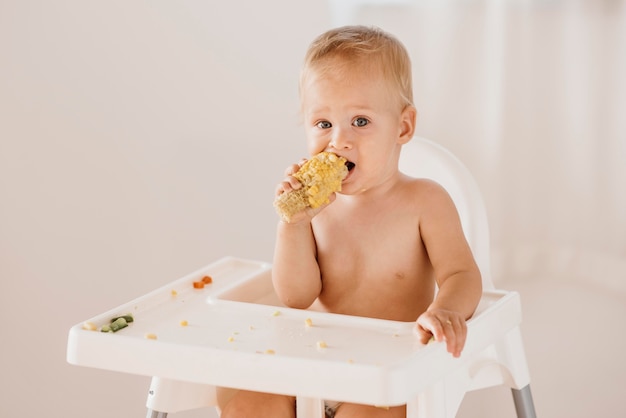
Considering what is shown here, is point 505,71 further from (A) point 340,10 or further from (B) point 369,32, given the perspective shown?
(B) point 369,32

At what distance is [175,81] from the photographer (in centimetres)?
218

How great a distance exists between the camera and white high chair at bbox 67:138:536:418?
3.66ft

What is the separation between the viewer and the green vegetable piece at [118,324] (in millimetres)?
1259

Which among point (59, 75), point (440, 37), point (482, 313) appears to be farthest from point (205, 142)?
point (482, 313)

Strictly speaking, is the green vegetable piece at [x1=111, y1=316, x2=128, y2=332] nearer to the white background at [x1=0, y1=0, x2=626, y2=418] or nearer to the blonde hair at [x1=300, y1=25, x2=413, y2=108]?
the blonde hair at [x1=300, y1=25, x2=413, y2=108]

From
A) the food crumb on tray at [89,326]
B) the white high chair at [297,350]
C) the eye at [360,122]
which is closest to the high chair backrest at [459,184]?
the white high chair at [297,350]

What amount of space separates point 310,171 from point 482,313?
28 centimetres

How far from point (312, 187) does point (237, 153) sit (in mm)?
865

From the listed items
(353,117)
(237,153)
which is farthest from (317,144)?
(237,153)

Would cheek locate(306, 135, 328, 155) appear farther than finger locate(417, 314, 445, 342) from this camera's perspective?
Yes

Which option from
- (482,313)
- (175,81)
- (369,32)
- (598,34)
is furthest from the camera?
(175,81)

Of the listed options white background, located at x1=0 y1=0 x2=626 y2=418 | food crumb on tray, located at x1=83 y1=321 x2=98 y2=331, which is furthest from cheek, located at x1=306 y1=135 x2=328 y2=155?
white background, located at x1=0 y1=0 x2=626 y2=418

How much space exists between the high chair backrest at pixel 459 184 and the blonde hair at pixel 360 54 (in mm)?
164

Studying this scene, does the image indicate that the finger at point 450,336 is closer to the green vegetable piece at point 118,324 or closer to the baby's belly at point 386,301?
the baby's belly at point 386,301
